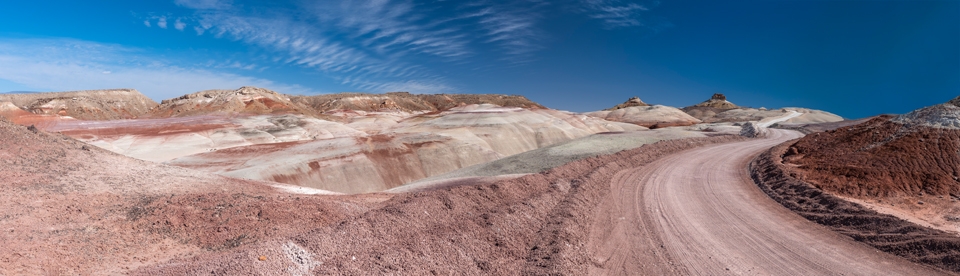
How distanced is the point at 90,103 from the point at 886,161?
11937 centimetres

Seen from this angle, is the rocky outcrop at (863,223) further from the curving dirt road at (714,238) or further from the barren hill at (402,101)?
the barren hill at (402,101)

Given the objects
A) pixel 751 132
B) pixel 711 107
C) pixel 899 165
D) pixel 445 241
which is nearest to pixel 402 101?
pixel 711 107

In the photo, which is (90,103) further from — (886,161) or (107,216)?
(886,161)

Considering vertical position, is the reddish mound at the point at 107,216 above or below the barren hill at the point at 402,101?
below

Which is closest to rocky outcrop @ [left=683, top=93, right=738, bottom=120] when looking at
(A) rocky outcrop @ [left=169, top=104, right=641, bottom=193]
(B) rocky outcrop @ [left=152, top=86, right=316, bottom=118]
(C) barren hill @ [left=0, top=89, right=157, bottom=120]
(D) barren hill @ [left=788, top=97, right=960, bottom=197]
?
(A) rocky outcrop @ [left=169, top=104, right=641, bottom=193]

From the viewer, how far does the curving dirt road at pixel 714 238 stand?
30.3ft

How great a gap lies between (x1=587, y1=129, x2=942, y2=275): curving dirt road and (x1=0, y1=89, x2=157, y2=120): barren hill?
10433 centimetres

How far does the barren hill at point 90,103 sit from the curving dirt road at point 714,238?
104m

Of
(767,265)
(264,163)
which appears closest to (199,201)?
(767,265)

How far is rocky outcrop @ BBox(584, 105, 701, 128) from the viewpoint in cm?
9586

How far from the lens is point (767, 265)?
9.41 meters

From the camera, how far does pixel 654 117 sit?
10250 centimetres

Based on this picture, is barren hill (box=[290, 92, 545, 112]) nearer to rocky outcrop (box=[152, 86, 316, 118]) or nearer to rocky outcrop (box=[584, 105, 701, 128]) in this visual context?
rocky outcrop (box=[152, 86, 316, 118])

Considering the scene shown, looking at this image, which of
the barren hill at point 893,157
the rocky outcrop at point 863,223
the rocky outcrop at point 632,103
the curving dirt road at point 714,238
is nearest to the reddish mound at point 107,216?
the curving dirt road at point 714,238
